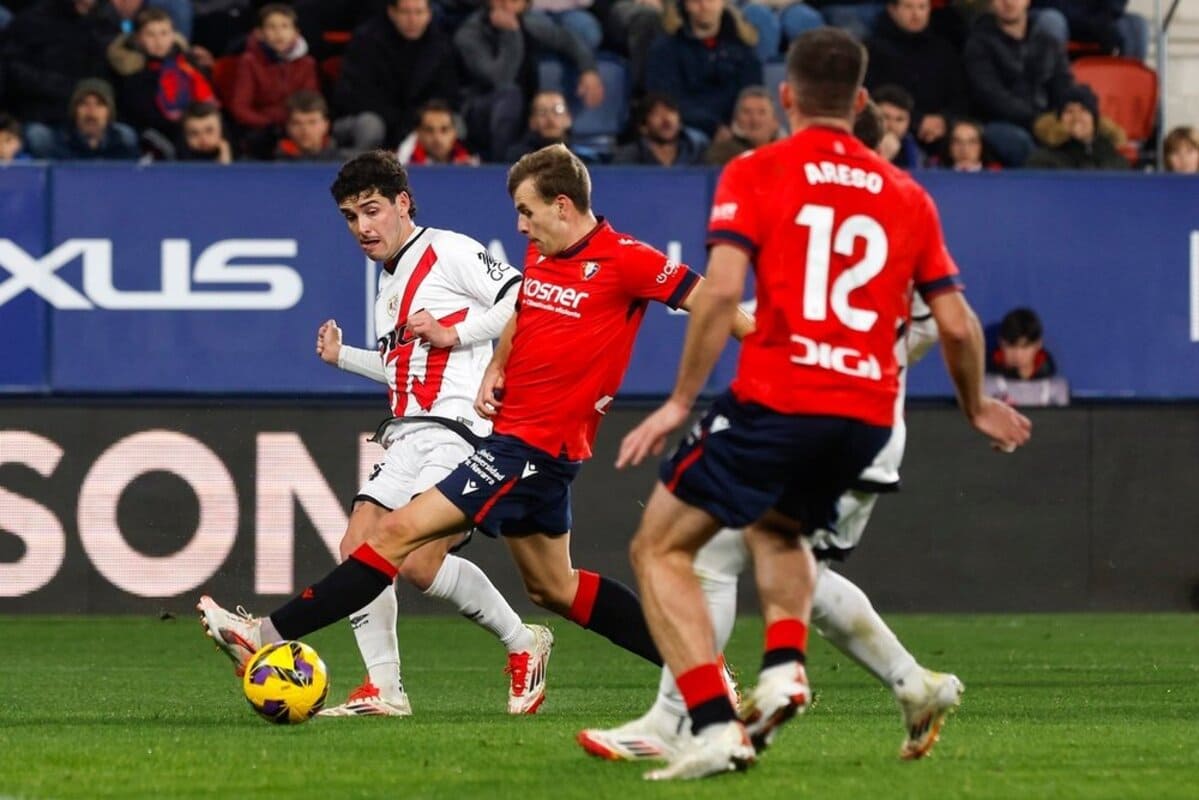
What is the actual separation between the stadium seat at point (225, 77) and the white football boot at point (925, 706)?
10107 millimetres

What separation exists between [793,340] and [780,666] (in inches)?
33.8

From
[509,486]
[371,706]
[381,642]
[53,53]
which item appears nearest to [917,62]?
[53,53]

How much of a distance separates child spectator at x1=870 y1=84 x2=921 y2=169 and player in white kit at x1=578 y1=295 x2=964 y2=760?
323 inches

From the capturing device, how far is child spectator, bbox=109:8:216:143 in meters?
15.5

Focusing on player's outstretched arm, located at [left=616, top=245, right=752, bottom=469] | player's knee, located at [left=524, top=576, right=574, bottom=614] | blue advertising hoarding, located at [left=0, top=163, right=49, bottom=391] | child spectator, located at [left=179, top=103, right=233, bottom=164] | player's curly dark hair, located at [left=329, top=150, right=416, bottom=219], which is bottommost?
blue advertising hoarding, located at [left=0, top=163, right=49, bottom=391]

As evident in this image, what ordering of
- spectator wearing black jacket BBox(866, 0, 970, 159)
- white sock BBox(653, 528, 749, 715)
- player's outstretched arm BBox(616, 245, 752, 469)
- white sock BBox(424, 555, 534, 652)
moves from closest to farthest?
player's outstretched arm BBox(616, 245, 752, 469) < white sock BBox(653, 528, 749, 715) < white sock BBox(424, 555, 534, 652) < spectator wearing black jacket BBox(866, 0, 970, 159)

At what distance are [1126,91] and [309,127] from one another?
597 cm

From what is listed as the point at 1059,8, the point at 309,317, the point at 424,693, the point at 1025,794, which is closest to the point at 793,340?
the point at 1025,794

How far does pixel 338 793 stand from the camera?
Answer: 602cm

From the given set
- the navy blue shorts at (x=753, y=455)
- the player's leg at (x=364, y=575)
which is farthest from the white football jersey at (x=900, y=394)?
the player's leg at (x=364, y=575)

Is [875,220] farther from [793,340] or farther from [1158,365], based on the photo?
[1158,365]

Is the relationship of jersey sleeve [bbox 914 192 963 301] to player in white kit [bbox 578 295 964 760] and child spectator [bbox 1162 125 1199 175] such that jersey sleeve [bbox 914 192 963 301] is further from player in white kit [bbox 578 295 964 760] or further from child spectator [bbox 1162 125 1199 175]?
child spectator [bbox 1162 125 1199 175]

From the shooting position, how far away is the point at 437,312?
Answer: 8.95m

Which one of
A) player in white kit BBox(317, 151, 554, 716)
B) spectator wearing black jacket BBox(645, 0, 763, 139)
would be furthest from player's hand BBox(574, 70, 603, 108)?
player in white kit BBox(317, 151, 554, 716)
